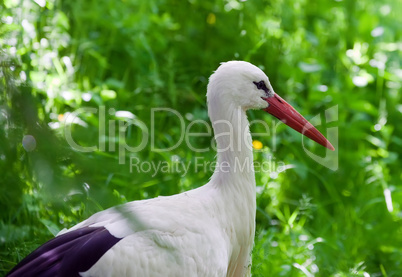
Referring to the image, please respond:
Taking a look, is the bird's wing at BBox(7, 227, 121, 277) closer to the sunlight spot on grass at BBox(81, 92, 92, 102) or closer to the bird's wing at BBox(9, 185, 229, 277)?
the bird's wing at BBox(9, 185, 229, 277)

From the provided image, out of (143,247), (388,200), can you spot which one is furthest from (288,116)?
(388,200)

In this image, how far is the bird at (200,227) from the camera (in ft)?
6.85

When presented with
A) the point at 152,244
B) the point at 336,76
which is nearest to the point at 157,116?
the point at 336,76

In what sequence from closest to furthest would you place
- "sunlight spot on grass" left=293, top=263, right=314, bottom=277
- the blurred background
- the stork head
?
the stork head → "sunlight spot on grass" left=293, top=263, right=314, bottom=277 → the blurred background

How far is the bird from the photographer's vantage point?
2088 millimetres

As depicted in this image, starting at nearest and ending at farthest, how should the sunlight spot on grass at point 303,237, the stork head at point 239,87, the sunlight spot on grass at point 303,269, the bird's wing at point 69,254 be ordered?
the bird's wing at point 69,254 → the stork head at point 239,87 → the sunlight spot on grass at point 303,269 → the sunlight spot on grass at point 303,237

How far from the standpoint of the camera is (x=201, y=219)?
2365mm

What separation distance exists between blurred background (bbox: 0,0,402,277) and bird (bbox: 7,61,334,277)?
0.24 m

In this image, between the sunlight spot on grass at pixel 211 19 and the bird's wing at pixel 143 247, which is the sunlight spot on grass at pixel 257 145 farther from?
the bird's wing at pixel 143 247

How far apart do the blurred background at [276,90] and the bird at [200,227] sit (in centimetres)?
24

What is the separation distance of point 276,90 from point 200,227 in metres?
1.99

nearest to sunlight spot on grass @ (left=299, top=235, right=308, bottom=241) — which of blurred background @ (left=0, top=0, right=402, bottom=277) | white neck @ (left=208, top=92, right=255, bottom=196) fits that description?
blurred background @ (left=0, top=0, right=402, bottom=277)

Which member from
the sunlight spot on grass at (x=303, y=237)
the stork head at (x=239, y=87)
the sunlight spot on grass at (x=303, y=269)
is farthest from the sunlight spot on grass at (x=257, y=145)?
the stork head at (x=239, y=87)

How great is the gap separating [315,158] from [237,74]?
5.23ft
